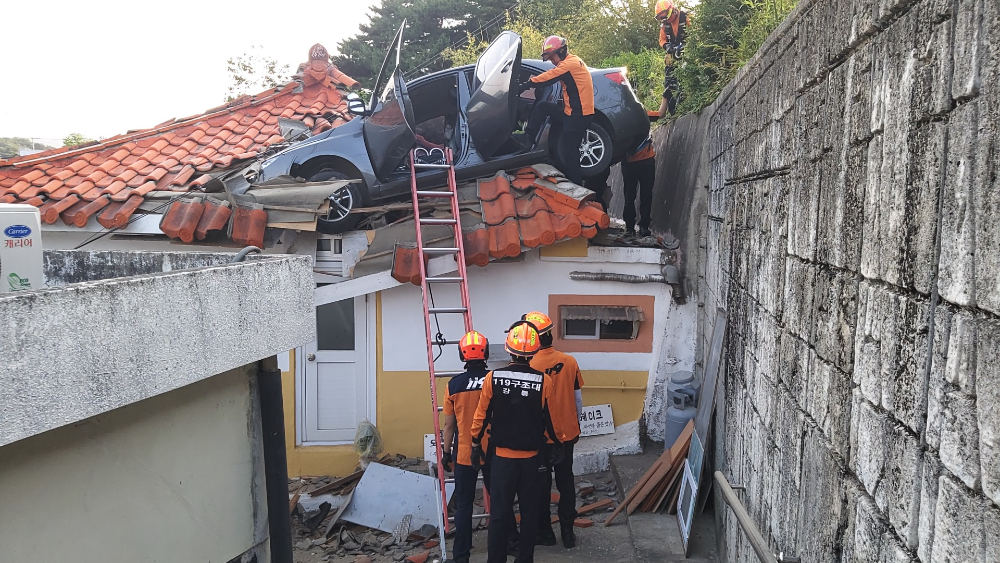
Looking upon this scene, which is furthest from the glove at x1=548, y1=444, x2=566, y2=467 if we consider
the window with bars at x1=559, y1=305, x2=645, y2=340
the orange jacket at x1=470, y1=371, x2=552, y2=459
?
the window with bars at x1=559, y1=305, x2=645, y2=340

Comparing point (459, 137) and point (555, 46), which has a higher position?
point (555, 46)

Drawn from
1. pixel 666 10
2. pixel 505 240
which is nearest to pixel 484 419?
pixel 505 240

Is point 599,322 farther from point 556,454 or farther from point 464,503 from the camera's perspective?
point 464,503

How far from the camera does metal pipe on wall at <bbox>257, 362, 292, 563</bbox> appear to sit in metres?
4.38

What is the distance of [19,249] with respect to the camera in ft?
12.4

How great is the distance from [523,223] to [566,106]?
1498 millimetres

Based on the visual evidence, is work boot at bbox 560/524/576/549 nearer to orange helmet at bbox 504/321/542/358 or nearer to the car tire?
orange helmet at bbox 504/321/542/358

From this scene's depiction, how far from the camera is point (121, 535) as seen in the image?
131 inches

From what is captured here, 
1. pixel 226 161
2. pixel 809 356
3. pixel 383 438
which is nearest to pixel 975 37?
pixel 809 356

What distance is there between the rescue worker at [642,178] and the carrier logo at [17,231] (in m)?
6.28

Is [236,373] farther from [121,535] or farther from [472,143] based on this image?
[472,143]

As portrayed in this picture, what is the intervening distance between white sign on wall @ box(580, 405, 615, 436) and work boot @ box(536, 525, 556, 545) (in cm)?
198

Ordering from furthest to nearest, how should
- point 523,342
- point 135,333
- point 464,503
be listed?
1. point 464,503
2. point 523,342
3. point 135,333

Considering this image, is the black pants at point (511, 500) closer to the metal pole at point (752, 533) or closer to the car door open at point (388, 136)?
the metal pole at point (752, 533)
